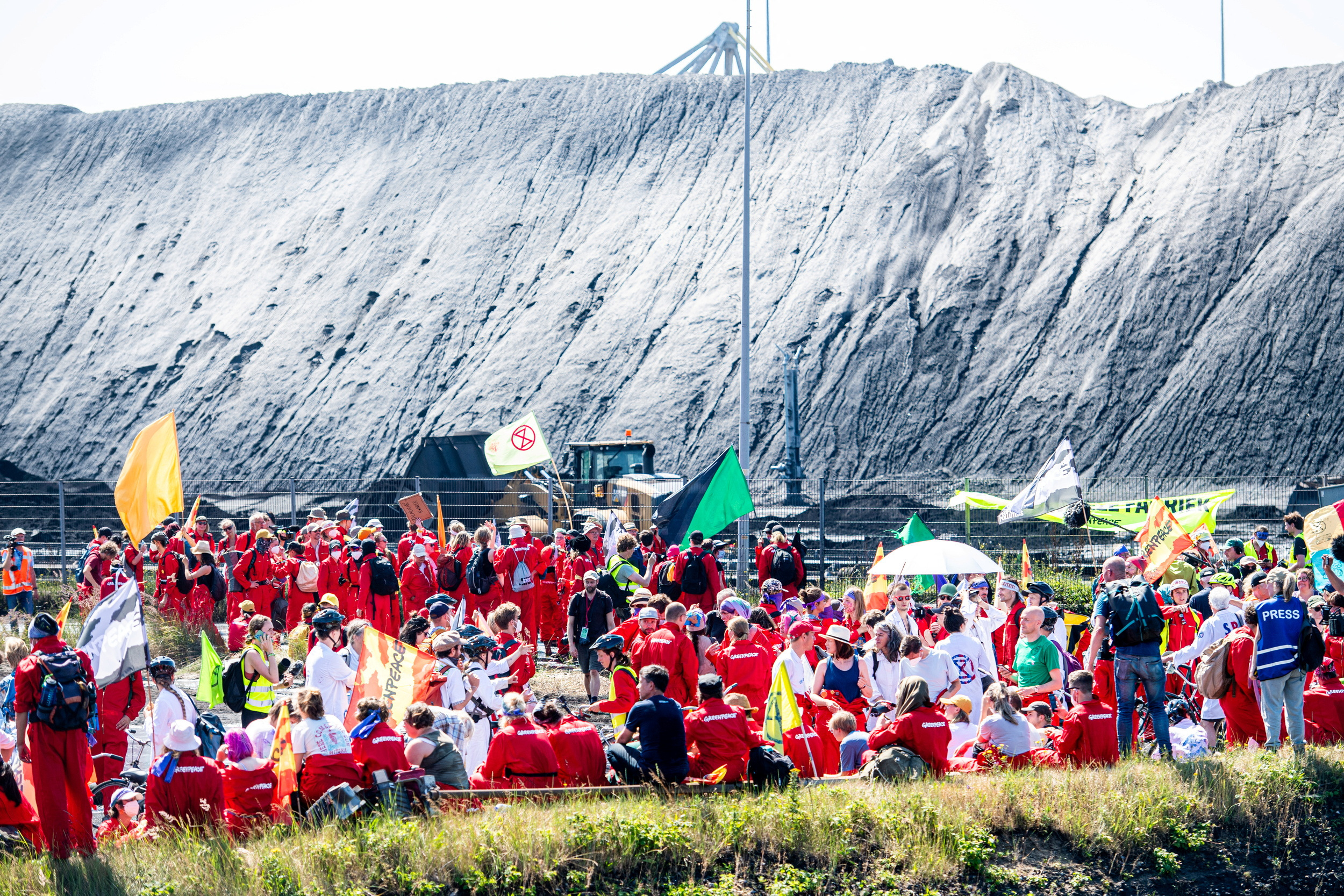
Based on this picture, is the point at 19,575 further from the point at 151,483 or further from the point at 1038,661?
the point at 1038,661

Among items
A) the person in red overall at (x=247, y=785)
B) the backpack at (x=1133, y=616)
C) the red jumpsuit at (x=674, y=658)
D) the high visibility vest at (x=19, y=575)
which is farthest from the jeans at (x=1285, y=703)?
the high visibility vest at (x=19, y=575)

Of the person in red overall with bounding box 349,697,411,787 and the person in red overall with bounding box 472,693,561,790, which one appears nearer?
the person in red overall with bounding box 349,697,411,787

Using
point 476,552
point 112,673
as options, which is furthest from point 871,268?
point 112,673

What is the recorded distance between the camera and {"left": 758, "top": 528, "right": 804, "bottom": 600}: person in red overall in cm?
1440

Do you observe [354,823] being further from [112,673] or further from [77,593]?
[77,593]

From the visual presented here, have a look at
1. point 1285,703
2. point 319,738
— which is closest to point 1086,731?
point 1285,703

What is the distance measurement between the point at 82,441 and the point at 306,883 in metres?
42.8

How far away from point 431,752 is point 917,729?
2.92 metres

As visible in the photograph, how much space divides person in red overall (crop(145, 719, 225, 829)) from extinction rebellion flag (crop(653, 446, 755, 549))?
7316 mm

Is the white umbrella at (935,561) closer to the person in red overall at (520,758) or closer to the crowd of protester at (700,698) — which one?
the crowd of protester at (700,698)

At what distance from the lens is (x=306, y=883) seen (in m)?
6.32

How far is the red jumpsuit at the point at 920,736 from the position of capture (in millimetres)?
7355

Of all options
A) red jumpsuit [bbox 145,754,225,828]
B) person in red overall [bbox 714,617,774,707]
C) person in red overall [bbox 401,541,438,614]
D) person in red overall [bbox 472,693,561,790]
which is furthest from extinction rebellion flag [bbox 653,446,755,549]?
red jumpsuit [bbox 145,754,225,828]

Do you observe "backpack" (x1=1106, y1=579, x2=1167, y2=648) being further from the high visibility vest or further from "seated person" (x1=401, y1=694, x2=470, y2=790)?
the high visibility vest
